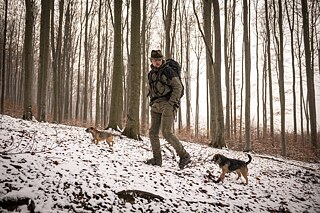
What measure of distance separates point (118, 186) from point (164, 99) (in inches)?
80.8

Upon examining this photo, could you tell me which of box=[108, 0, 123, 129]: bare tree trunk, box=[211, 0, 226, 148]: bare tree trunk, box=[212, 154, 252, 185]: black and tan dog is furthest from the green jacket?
box=[211, 0, 226, 148]: bare tree trunk

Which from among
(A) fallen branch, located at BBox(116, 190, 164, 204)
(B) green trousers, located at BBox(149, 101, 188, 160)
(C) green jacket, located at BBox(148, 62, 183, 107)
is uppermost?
(C) green jacket, located at BBox(148, 62, 183, 107)

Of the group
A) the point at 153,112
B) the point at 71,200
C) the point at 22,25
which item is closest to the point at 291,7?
the point at 153,112

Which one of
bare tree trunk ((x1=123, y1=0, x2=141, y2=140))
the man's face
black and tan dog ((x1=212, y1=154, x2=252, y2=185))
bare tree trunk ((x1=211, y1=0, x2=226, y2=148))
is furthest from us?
bare tree trunk ((x1=211, y1=0, x2=226, y2=148))

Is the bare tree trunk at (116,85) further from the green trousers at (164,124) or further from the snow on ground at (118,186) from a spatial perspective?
the green trousers at (164,124)

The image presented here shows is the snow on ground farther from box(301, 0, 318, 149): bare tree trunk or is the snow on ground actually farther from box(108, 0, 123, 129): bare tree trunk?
box(301, 0, 318, 149): bare tree trunk

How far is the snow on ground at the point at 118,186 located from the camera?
2.96 meters

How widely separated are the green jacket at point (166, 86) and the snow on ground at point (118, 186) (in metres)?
1.59

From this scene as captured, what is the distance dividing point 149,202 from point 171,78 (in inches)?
99.7

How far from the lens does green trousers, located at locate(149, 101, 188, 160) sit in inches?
187

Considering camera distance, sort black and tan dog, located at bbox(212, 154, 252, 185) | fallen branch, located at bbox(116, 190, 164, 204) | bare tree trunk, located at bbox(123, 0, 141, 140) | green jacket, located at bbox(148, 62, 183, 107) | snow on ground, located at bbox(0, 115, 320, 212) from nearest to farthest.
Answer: snow on ground, located at bbox(0, 115, 320, 212) < fallen branch, located at bbox(116, 190, 164, 204) < green jacket, located at bbox(148, 62, 183, 107) < black and tan dog, located at bbox(212, 154, 252, 185) < bare tree trunk, located at bbox(123, 0, 141, 140)

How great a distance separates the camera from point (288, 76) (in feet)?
77.0

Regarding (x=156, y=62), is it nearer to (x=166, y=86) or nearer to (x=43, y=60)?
(x=166, y=86)

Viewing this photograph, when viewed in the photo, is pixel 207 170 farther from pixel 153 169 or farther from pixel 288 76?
pixel 288 76
